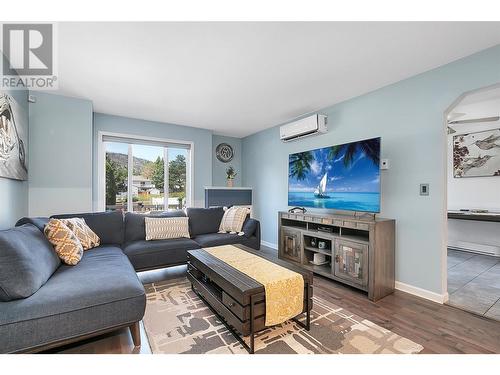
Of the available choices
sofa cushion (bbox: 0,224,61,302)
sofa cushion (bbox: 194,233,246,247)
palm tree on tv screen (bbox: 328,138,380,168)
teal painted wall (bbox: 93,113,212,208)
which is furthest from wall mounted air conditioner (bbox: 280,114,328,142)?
sofa cushion (bbox: 0,224,61,302)

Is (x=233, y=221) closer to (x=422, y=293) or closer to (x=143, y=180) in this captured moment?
(x=143, y=180)

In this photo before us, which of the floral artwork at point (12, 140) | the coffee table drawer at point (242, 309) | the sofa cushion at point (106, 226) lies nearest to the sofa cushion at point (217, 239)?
the sofa cushion at point (106, 226)

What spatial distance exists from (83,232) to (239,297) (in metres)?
2.04

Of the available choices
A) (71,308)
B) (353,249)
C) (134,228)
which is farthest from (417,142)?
(134,228)

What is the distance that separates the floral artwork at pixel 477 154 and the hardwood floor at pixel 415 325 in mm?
3101

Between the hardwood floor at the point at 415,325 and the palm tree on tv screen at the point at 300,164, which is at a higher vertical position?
the palm tree on tv screen at the point at 300,164

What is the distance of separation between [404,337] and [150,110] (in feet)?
13.4

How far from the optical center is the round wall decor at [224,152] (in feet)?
16.8

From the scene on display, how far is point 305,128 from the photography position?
349 cm

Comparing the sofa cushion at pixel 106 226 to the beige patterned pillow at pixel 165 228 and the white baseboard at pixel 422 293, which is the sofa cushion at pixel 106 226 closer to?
the beige patterned pillow at pixel 165 228

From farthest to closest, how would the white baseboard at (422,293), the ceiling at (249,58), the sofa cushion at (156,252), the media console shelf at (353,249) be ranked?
1. the sofa cushion at (156,252)
2. the media console shelf at (353,249)
3. the white baseboard at (422,293)
4. the ceiling at (249,58)

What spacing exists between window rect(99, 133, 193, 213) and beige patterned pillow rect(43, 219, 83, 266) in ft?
5.89
